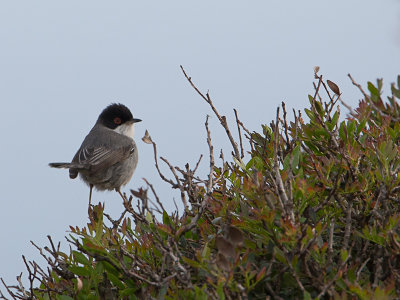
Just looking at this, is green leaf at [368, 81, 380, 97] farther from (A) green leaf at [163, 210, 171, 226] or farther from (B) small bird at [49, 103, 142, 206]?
(B) small bird at [49, 103, 142, 206]

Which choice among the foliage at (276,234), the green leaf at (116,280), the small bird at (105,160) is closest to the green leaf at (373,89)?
the foliage at (276,234)

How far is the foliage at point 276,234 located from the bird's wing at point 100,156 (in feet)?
12.2

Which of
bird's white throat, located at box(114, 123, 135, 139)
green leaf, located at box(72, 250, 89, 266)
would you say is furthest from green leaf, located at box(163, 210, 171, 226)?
bird's white throat, located at box(114, 123, 135, 139)

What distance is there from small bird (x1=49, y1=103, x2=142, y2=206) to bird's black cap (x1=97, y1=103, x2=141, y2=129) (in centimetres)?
17

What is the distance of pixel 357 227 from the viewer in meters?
3.70

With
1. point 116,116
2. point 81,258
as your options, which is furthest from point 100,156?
point 81,258

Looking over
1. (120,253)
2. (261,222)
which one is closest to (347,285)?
(261,222)

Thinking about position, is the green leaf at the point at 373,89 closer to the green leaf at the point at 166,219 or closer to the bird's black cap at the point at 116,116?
the green leaf at the point at 166,219

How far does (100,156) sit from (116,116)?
55.7 inches

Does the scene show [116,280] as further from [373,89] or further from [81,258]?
[373,89]

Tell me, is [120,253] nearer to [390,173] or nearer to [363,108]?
[390,173]

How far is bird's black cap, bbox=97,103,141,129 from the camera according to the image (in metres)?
9.60

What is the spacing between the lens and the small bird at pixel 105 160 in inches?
325

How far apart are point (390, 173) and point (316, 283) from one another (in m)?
0.91
